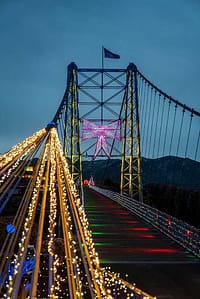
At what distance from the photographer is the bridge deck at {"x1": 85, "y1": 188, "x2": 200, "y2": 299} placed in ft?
40.1

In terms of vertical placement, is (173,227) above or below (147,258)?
above

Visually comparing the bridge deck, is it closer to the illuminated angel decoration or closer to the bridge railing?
the bridge railing

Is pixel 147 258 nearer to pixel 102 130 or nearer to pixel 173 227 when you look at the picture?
pixel 173 227

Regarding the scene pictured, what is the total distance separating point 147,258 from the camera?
16.0 metres

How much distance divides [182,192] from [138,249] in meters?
29.4

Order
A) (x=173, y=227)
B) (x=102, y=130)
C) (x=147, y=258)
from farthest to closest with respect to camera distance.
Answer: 1. (x=102, y=130)
2. (x=173, y=227)
3. (x=147, y=258)

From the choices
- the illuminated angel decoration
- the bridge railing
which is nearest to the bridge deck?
the bridge railing

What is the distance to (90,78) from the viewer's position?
47.4 metres

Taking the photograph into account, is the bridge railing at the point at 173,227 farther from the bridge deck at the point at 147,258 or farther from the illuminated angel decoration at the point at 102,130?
the illuminated angel decoration at the point at 102,130

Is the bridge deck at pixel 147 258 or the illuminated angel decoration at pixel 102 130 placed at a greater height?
the illuminated angel decoration at pixel 102 130

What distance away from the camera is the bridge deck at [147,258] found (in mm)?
12234

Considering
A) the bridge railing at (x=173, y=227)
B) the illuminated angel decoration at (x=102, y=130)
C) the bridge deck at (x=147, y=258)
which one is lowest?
the bridge deck at (x=147, y=258)

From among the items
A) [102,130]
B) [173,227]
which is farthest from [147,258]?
[102,130]

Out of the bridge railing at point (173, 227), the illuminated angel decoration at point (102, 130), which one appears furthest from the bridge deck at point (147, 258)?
the illuminated angel decoration at point (102, 130)
